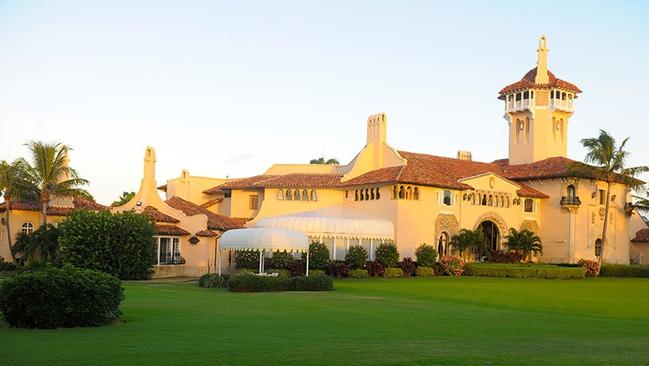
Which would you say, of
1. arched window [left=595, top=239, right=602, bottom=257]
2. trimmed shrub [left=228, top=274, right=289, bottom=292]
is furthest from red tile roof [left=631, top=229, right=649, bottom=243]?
trimmed shrub [left=228, top=274, right=289, bottom=292]

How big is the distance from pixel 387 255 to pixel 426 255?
3.23 m

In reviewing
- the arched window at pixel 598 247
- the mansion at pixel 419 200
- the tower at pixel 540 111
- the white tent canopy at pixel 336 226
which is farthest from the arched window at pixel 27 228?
the arched window at pixel 598 247

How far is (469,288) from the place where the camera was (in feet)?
129

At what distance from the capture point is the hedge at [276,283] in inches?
1394

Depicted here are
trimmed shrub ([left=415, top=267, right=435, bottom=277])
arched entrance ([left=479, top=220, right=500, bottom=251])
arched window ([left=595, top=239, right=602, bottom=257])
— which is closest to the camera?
trimmed shrub ([left=415, top=267, right=435, bottom=277])

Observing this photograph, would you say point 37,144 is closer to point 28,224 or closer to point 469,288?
point 28,224

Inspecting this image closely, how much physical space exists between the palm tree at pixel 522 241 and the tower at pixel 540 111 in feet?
32.2

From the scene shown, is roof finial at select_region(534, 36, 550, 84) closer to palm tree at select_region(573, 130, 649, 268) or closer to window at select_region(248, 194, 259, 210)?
palm tree at select_region(573, 130, 649, 268)

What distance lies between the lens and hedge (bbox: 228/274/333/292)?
35406 millimetres

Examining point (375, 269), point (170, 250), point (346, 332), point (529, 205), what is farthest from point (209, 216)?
point (346, 332)

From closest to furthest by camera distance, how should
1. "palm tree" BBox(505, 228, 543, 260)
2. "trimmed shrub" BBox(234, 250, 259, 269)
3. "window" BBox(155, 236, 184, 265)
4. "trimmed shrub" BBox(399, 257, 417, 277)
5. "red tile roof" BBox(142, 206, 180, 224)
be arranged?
1. "trimmed shrub" BBox(234, 250, 259, 269)
2. "red tile roof" BBox(142, 206, 180, 224)
3. "window" BBox(155, 236, 184, 265)
4. "trimmed shrub" BBox(399, 257, 417, 277)
5. "palm tree" BBox(505, 228, 543, 260)

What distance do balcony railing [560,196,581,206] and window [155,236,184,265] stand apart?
93.9 feet

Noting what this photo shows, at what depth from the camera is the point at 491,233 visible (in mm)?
62156

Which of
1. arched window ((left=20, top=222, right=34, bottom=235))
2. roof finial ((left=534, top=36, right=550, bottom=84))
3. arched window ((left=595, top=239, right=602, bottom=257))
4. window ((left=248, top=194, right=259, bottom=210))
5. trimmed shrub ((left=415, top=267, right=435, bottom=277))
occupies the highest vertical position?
roof finial ((left=534, top=36, right=550, bottom=84))
